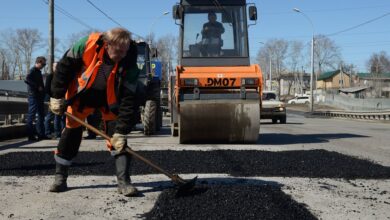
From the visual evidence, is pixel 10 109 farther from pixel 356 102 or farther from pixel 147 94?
pixel 356 102

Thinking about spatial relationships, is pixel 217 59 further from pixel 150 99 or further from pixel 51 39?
pixel 51 39

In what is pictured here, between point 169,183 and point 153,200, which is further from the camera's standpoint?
point 169,183

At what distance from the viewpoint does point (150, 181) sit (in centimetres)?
590

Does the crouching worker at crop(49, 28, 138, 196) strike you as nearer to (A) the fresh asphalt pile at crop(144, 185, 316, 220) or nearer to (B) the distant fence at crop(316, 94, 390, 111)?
(A) the fresh asphalt pile at crop(144, 185, 316, 220)

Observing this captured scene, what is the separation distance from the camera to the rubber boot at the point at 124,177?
5.12 meters

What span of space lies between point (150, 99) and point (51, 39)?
20.8 ft

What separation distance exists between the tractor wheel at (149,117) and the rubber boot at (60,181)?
7288 millimetres

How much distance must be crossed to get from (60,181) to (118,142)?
78 centimetres

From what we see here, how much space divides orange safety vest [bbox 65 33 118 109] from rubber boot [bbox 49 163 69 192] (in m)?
0.76

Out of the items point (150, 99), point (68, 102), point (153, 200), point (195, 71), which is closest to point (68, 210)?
point (153, 200)

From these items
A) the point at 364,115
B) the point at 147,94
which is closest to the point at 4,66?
the point at 364,115

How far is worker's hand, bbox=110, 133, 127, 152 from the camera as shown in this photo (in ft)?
17.1

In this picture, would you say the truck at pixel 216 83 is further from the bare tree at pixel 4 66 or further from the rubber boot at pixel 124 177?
the bare tree at pixel 4 66

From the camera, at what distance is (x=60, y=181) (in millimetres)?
5367
